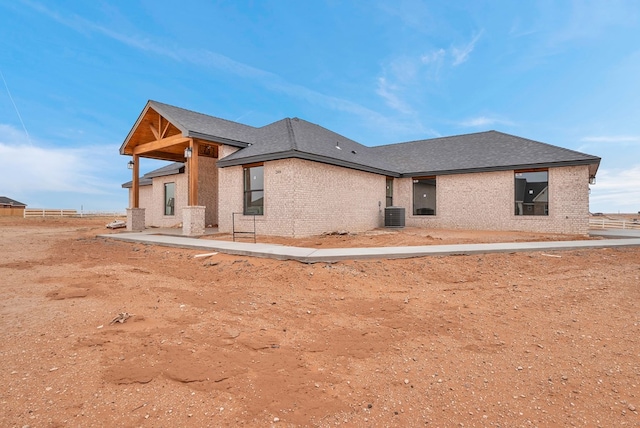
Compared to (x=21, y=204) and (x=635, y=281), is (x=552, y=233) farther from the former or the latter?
(x=21, y=204)

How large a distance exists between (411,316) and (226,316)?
2.71 meters

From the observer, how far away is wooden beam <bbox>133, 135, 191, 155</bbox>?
1412 cm

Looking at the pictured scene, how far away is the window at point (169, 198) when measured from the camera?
65.3 feet

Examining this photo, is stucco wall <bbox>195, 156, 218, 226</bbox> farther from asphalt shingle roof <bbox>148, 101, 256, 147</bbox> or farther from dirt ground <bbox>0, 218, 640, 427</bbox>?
dirt ground <bbox>0, 218, 640, 427</bbox>

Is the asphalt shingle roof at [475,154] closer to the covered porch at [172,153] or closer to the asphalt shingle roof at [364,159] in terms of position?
the asphalt shingle roof at [364,159]

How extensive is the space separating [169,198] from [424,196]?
54.3ft

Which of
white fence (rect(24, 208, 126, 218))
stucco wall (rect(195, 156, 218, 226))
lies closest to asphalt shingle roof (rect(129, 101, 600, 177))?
stucco wall (rect(195, 156, 218, 226))

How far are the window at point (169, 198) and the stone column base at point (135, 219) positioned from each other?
2370mm

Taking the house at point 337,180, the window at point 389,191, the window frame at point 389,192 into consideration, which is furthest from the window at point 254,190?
the window at point 389,191

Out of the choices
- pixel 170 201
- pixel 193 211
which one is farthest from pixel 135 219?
pixel 193 211

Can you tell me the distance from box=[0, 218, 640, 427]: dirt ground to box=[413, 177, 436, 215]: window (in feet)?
37.1

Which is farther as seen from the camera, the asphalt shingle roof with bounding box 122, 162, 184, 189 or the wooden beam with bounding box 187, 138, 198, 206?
the asphalt shingle roof with bounding box 122, 162, 184, 189

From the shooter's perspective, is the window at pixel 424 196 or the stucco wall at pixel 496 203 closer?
the stucco wall at pixel 496 203

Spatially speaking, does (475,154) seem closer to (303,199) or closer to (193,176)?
(303,199)
